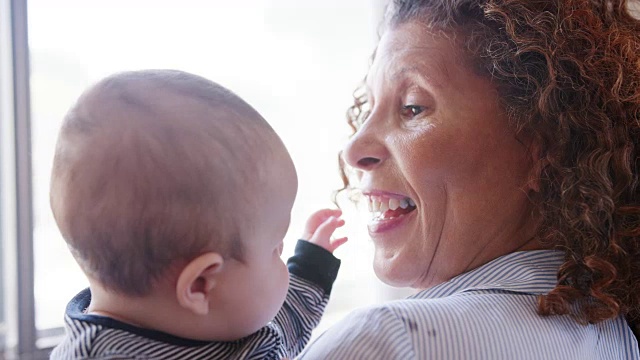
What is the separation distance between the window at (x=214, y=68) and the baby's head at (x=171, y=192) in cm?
93

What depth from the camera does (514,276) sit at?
3.59 ft

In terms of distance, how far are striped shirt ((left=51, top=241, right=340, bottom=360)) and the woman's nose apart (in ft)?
0.87

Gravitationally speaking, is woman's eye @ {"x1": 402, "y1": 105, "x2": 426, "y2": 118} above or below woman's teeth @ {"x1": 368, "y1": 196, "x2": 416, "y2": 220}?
above

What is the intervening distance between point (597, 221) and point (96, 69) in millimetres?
1345

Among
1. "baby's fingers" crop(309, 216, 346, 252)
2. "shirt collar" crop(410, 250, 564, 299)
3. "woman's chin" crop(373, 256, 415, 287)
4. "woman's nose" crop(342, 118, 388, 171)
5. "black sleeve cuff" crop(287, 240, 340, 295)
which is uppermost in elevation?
"woman's nose" crop(342, 118, 388, 171)

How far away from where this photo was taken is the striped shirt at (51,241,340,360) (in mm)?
850

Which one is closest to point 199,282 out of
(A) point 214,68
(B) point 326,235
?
(B) point 326,235

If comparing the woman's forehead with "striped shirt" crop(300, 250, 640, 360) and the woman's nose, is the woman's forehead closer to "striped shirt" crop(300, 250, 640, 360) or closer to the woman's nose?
the woman's nose

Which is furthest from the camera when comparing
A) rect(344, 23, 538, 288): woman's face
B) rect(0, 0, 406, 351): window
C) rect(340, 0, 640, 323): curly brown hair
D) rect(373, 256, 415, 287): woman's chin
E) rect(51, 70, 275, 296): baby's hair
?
rect(0, 0, 406, 351): window

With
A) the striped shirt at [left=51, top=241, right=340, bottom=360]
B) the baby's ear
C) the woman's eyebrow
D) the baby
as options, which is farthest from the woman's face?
the baby's ear

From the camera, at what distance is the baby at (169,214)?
32.9 inches

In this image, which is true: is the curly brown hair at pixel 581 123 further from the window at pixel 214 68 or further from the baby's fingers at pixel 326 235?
the window at pixel 214 68

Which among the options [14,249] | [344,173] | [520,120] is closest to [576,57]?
[520,120]

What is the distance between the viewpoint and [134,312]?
887 millimetres
